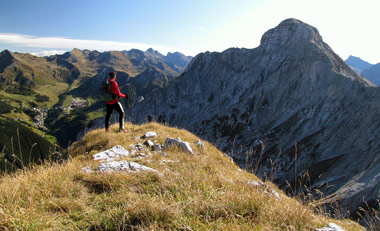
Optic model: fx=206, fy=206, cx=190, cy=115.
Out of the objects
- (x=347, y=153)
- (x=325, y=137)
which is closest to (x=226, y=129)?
(x=325, y=137)

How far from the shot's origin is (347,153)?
142ft

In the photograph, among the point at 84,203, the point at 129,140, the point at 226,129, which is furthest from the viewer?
the point at 226,129

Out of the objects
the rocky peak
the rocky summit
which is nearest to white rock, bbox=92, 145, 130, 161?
the rocky summit

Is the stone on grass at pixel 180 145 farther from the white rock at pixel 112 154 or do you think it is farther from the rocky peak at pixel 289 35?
the rocky peak at pixel 289 35

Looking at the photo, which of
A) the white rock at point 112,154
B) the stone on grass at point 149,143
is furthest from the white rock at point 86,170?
the stone on grass at point 149,143

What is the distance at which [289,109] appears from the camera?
68.4 metres

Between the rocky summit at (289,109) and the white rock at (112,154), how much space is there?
11.6 meters

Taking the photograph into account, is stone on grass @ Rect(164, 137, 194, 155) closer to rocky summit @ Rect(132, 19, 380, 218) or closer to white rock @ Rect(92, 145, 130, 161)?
white rock @ Rect(92, 145, 130, 161)

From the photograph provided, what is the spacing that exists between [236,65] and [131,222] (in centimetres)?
10554

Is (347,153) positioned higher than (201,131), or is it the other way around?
(347,153)

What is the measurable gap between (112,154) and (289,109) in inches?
2771

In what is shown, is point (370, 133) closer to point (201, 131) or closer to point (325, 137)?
point (325, 137)

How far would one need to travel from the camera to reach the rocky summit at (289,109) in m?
40.8

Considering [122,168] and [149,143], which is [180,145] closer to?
[149,143]
